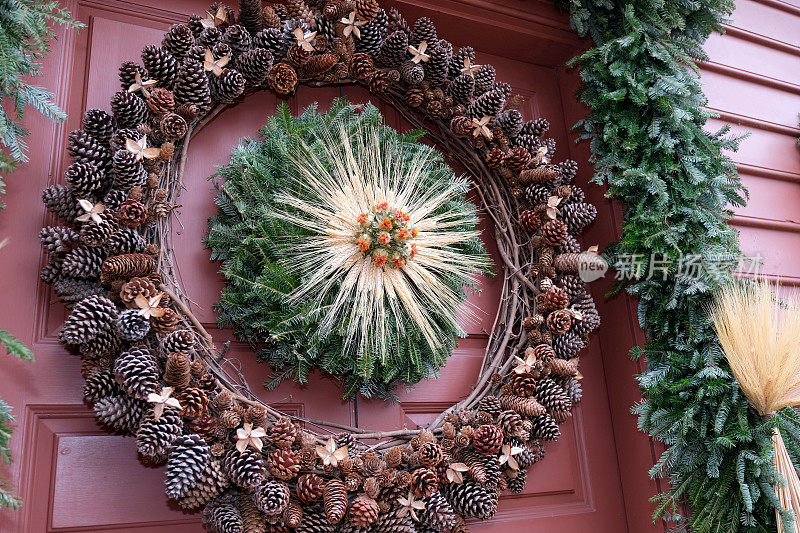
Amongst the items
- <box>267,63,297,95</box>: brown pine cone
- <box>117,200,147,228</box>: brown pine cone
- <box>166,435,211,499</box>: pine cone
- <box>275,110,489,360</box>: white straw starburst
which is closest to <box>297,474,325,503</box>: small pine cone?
<box>166,435,211,499</box>: pine cone

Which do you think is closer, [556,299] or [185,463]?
[185,463]

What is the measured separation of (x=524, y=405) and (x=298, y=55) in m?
0.98

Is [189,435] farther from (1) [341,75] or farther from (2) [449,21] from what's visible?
(2) [449,21]

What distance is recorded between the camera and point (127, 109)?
1.27 metres

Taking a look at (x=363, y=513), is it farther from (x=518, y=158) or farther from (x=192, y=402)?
(x=518, y=158)

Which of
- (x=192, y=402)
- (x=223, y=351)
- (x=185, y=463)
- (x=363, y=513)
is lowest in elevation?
(x=363, y=513)

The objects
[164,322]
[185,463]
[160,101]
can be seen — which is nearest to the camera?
[185,463]

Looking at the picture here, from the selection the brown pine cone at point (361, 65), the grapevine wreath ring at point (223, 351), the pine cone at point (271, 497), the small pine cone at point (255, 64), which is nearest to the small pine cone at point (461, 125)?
the grapevine wreath ring at point (223, 351)

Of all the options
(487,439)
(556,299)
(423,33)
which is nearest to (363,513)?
(487,439)

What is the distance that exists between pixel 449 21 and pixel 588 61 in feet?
1.42

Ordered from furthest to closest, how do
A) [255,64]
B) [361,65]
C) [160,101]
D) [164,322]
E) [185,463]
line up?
[361,65]
[255,64]
[160,101]
[164,322]
[185,463]

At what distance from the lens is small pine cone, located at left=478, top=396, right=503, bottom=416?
1.41m

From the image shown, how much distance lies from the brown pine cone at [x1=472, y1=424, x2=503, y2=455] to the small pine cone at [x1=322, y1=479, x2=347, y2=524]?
311mm

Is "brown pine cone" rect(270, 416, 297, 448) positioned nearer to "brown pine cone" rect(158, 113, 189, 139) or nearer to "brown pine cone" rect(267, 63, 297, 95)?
"brown pine cone" rect(158, 113, 189, 139)
